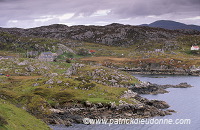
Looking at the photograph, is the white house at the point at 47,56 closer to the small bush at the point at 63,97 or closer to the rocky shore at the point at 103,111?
Answer: the small bush at the point at 63,97

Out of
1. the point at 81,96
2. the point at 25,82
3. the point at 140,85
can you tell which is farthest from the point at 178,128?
the point at 25,82

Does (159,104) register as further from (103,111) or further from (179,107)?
(103,111)

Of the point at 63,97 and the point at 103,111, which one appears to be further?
the point at 63,97

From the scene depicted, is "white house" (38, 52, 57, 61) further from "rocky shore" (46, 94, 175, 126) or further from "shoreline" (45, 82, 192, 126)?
"rocky shore" (46, 94, 175, 126)

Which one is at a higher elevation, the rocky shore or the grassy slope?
the grassy slope

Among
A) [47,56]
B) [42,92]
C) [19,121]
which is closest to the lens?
[19,121]

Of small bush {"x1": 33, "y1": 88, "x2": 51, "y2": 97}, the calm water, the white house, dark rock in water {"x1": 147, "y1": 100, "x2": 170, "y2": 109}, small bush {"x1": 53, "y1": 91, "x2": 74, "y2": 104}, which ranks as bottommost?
the calm water

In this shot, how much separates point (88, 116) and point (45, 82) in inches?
1208

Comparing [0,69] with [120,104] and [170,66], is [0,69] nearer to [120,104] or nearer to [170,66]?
[120,104]

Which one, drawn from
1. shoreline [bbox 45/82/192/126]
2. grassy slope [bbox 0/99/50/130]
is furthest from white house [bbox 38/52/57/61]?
grassy slope [bbox 0/99/50/130]

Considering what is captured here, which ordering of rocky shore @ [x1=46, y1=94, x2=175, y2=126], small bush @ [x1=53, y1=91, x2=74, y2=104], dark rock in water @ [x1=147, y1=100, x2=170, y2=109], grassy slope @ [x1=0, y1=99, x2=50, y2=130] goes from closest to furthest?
1. grassy slope @ [x1=0, y1=99, x2=50, y2=130]
2. rocky shore @ [x1=46, y1=94, x2=175, y2=126]
3. small bush @ [x1=53, y1=91, x2=74, y2=104]
4. dark rock in water @ [x1=147, y1=100, x2=170, y2=109]

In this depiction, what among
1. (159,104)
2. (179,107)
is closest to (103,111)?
(159,104)

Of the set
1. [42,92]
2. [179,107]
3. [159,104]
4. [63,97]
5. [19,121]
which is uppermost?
[19,121]

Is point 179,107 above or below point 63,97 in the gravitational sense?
below
